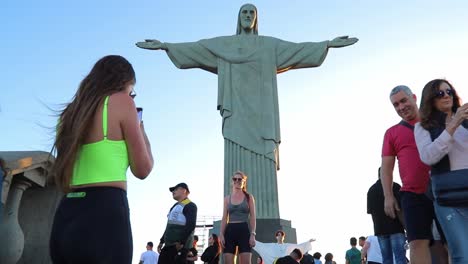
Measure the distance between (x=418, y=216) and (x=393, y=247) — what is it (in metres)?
1.24

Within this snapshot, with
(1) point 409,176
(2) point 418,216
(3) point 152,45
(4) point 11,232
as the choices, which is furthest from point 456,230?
(3) point 152,45

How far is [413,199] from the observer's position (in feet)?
12.0

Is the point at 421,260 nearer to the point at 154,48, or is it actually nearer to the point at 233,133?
the point at 233,133

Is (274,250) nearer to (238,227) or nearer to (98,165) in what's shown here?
(238,227)

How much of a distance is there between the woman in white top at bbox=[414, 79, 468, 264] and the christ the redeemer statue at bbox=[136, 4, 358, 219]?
8.62m

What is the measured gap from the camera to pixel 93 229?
199cm

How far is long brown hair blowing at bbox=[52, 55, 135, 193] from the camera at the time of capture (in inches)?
83.7

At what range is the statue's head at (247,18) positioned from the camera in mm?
13711

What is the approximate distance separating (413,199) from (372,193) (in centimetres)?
152

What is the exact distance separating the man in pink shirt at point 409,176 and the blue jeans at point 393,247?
47cm

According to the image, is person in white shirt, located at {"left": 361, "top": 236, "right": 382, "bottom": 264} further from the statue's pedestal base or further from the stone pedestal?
the stone pedestal

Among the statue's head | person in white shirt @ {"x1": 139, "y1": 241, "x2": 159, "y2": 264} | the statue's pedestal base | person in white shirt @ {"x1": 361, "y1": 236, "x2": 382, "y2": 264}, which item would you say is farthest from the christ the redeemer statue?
person in white shirt @ {"x1": 361, "y1": 236, "x2": 382, "y2": 264}

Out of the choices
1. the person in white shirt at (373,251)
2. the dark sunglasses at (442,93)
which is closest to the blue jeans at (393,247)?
the dark sunglasses at (442,93)

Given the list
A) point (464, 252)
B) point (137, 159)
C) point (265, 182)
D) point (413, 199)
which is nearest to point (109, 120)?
point (137, 159)
